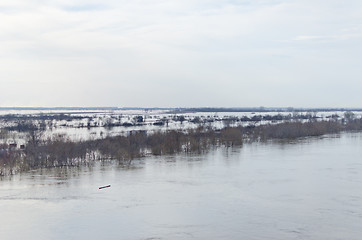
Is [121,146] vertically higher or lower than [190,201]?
higher

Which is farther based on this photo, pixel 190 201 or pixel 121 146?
pixel 121 146

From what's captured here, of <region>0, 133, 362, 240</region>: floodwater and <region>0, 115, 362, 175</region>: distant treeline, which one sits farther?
<region>0, 115, 362, 175</region>: distant treeline

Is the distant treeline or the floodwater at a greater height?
the distant treeline

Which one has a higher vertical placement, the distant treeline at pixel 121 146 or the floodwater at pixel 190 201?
the distant treeline at pixel 121 146

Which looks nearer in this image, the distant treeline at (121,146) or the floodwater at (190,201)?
the floodwater at (190,201)

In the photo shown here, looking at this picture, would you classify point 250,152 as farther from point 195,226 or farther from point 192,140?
point 195,226
